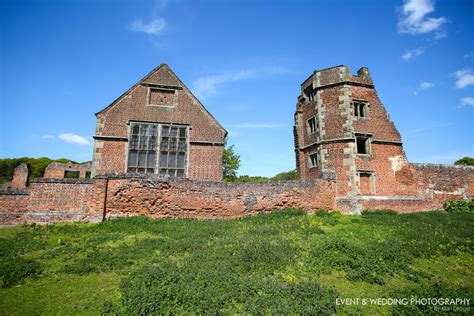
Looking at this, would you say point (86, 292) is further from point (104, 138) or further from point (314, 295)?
point (104, 138)

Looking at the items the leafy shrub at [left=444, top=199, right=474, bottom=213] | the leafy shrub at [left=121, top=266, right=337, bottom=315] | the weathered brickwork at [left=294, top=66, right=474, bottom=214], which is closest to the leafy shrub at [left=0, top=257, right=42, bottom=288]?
the leafy shrub at [left=121, top=266, right=337, bottom=315]

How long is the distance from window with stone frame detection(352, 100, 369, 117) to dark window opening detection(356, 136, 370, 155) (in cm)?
177

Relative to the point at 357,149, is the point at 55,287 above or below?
below

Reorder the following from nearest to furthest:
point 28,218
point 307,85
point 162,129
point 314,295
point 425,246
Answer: point 314,295 < point 425,246 < point 28,218 < point 162,129 < point 307,85

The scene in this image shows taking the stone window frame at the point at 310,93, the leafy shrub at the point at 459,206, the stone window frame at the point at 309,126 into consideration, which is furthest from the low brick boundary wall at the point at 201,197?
the leafy shrub at the point at 459,206

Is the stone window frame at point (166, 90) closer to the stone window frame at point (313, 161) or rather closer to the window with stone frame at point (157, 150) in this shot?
the window with stone frame at point (157, 150)

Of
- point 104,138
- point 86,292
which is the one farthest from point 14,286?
point 104,138

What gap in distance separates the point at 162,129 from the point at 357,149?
1401 centimetres

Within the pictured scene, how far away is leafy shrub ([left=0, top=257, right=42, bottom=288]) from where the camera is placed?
6.00m

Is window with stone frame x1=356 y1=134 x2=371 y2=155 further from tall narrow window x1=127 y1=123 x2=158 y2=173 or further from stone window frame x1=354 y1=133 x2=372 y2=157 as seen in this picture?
tall narrow window x1=127 y1=123 x2=158 y2=173

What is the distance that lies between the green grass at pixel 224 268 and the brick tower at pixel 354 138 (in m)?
6.26

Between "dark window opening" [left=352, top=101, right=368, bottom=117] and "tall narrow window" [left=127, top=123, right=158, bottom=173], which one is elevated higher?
"dark window opening" [left=352, top=101, right=368, bottom=117]

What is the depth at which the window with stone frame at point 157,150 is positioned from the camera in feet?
56.4

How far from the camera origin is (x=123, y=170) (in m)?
16.7
